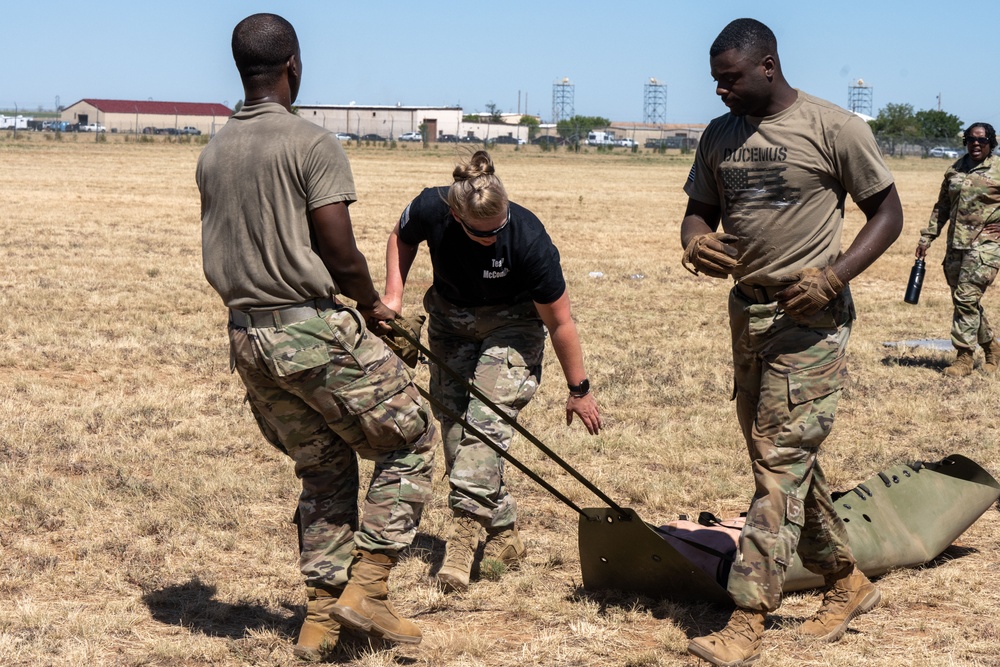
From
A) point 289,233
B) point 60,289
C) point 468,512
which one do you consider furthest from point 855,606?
point 60,289

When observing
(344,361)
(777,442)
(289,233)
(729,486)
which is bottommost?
(729,486)

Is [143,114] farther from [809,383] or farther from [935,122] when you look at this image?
[809,383]

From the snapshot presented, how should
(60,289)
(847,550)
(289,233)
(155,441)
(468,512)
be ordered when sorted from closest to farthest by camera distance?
1. (289,233)
2. (847,550)
3. (468,512)
4. (155,441)
5. (60,289)

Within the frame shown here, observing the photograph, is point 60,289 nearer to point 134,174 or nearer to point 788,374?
point 788,374

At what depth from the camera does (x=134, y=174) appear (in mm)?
31797

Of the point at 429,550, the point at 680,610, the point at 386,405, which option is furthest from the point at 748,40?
the point at 429,550

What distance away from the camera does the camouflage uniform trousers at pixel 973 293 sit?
9383 mm

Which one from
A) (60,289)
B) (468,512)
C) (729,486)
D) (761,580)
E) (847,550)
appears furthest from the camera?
(60,289)

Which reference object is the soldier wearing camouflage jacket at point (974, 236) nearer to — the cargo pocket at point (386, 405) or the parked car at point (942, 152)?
the cargo pocket at point (386, 405)

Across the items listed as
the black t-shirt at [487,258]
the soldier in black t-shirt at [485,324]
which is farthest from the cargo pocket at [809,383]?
the black t-shirt at [487,258]

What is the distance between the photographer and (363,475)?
21.0 feet

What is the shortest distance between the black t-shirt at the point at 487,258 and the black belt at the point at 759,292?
77 cm

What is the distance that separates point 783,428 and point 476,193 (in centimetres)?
151

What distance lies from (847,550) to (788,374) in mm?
856
